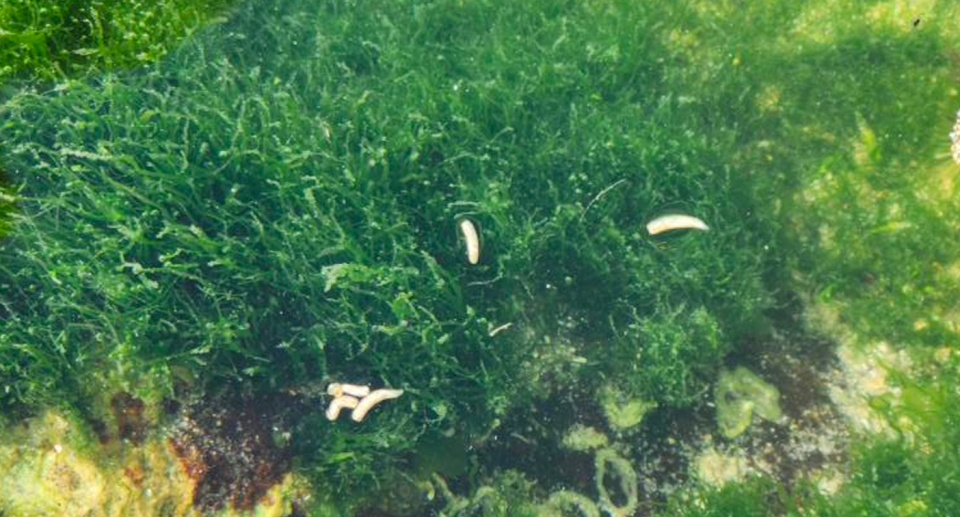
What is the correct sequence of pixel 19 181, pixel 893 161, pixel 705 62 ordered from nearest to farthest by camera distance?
pixel 19 181 < pixel 893 161 < pixel 705 62

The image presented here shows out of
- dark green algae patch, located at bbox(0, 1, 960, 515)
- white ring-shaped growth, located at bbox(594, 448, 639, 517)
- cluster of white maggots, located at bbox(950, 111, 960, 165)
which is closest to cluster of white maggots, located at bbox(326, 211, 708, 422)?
dark green algae patch, located at bbox(0, 1, 960, 515)

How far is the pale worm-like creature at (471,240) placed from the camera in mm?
4551

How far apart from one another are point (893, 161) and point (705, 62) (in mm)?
1573

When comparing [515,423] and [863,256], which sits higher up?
[863,256]

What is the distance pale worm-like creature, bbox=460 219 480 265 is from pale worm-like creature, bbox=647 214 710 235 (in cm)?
125

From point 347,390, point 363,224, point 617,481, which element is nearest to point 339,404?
point 347,390

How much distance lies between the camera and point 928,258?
4.73 metres

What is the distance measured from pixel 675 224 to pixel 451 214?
5.20ft

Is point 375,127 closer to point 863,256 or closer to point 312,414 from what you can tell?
point 312,414

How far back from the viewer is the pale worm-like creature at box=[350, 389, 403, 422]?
4.30m

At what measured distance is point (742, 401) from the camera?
471cm

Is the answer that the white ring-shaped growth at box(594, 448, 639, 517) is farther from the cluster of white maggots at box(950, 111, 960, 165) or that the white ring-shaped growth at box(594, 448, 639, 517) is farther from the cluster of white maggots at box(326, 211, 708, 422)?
the cluster of white maggots at box(950, 111, 960, 165)

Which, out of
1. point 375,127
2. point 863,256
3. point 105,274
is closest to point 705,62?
point 863,256

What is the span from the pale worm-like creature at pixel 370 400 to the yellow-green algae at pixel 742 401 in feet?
7.24
